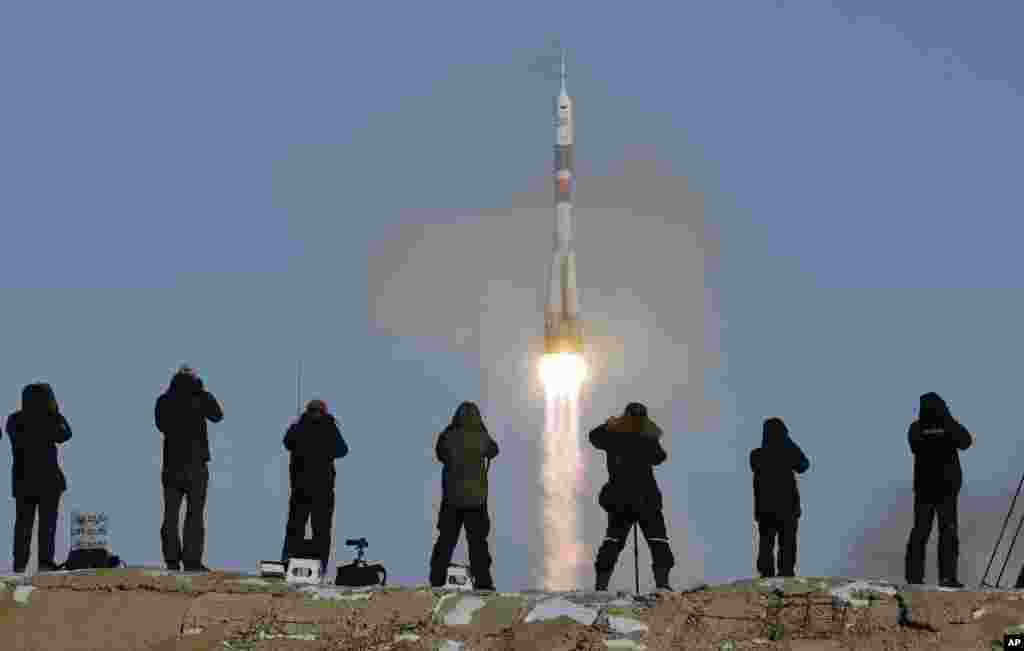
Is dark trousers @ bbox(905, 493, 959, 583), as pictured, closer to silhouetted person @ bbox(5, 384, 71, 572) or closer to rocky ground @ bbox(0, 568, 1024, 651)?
rocky ground @ bbox(0, 568, 1024, 651)

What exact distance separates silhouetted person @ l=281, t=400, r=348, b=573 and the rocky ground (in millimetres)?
2410

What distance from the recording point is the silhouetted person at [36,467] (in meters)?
26.9

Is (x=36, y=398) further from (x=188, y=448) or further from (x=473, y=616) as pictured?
(x=473, y=616)

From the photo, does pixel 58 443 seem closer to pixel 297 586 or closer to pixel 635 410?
pixel 297 586

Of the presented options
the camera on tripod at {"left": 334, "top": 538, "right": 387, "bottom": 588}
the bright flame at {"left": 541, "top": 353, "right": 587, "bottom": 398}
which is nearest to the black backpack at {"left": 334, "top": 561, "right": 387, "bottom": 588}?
the camera on tripod at {"left": 334, "top": 538, "right": 387, "bottom": 588}

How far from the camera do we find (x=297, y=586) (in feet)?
80.3

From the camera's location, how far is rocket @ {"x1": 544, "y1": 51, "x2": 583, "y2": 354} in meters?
99.1

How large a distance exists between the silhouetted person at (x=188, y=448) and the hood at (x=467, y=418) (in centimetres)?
300

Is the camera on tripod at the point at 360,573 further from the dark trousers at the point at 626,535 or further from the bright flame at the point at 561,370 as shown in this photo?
the bright flame at the point at 561,370

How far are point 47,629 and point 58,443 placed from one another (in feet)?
11.0

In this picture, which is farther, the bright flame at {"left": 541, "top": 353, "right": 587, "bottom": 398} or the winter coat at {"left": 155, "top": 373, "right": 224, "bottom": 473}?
the bright flame at {"left": 541, "top": 353, "right": 587, "bottom": 398}

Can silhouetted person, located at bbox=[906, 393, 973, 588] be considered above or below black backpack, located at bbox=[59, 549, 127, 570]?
above

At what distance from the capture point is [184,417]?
1056 inches

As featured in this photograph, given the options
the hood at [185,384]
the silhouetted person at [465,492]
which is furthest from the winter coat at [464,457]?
the hood at [185,384]
